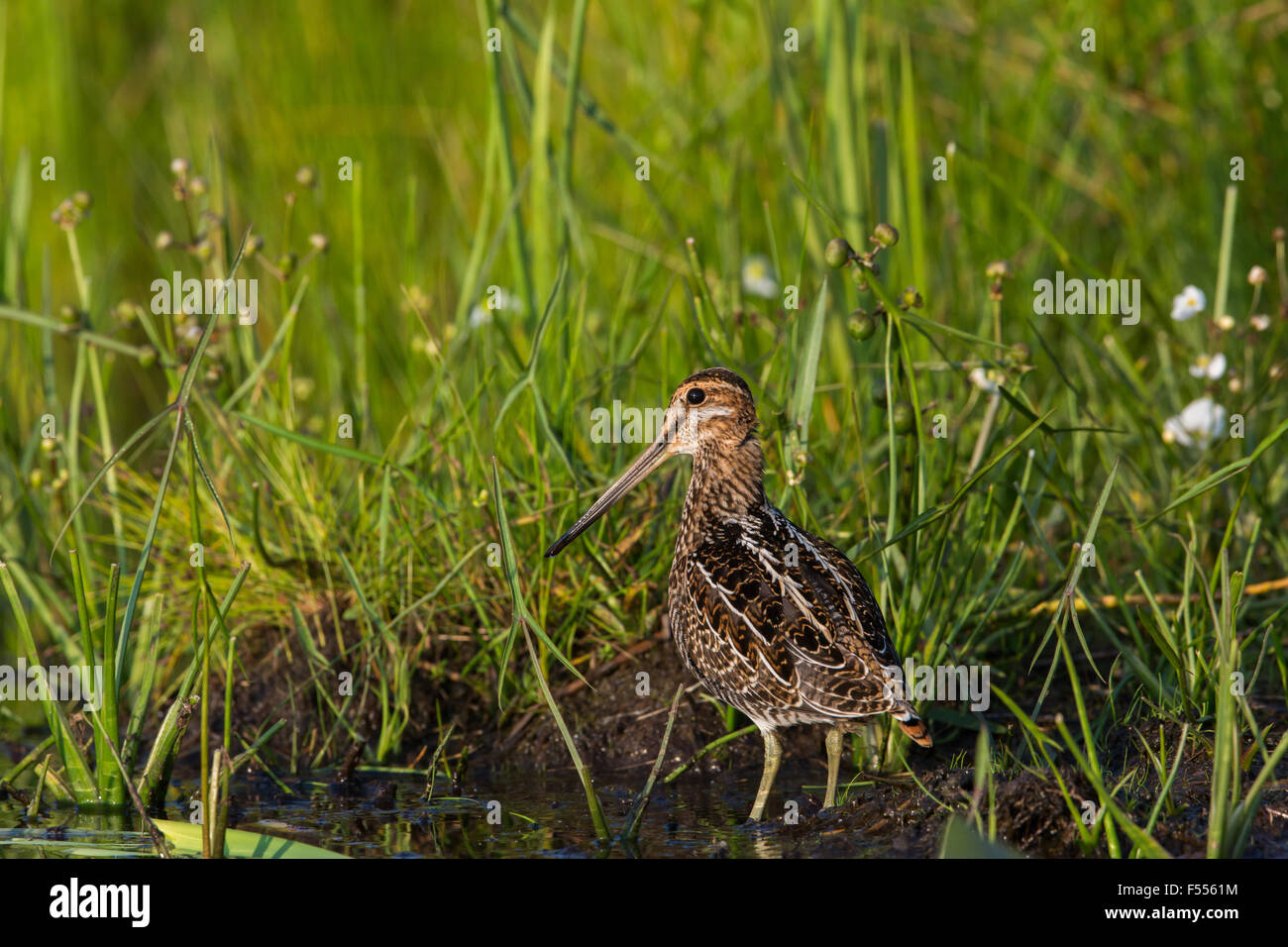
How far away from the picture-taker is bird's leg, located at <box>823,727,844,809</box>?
4207 millimetres

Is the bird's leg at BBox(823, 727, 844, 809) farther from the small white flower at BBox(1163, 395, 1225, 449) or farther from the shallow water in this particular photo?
the small white flower at BBox(1163, 395, 1225, 449)

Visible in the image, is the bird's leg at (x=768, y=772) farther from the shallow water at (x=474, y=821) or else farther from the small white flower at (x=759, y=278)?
the small white flower at (x=759, y=278)

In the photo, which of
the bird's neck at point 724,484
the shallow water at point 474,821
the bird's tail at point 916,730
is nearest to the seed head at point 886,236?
Answer: the bird's neck at point 724,484

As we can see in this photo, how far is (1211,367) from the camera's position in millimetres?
5012

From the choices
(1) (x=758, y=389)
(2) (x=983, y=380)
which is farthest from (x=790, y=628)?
(2) (x=983, y=380)

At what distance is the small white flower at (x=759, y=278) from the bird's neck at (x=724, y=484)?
1533mm

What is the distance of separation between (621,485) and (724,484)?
328mm

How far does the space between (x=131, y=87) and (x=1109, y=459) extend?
7.39 m

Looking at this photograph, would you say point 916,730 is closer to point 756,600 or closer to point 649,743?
point 756,600

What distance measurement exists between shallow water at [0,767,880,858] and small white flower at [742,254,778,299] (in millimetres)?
2200

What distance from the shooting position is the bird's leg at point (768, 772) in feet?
13.9

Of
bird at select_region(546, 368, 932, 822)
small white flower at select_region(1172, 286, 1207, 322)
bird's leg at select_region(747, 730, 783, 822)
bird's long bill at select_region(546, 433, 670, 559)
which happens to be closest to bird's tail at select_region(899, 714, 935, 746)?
bird at select_region(546, 368, 932, 822)


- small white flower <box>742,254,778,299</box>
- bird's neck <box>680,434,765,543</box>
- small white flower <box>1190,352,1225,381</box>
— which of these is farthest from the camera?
small white flower <box>742,254,778,299</box>
